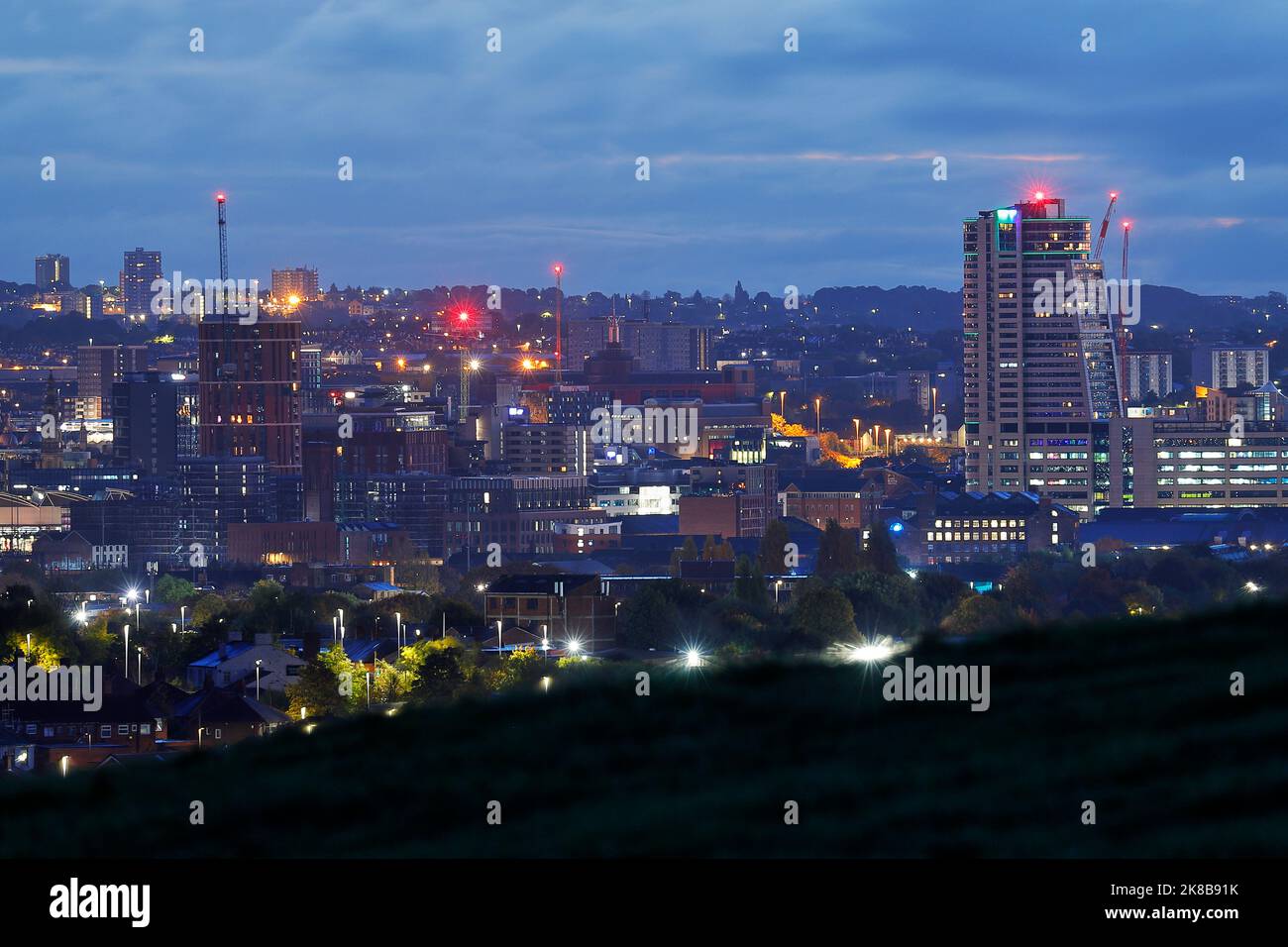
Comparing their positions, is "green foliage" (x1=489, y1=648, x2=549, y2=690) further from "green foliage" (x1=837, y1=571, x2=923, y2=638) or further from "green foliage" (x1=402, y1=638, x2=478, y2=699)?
"green foliage" (x1=837, y1=571, x2=923, y2=638)

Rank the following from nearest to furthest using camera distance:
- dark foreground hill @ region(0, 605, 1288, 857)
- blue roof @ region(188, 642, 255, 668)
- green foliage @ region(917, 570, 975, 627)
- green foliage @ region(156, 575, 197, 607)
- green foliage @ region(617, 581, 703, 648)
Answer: dark foreground hill @ region(0, 605, 1288, 857) < blue roof @ region(188, 642, 255, 668) < green foliage @ region(617, 581, 703, 648) < green foliage @ region(917, 570, 975, 627) < green foliage @ region(156, 575, 197, 607)

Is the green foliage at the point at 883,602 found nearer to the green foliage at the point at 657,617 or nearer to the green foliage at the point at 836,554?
the green foliage at the point at 657,617

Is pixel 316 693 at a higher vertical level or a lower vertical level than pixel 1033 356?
lower

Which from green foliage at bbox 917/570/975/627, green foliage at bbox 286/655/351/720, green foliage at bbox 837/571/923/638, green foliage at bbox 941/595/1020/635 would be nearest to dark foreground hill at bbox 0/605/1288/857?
green foliage at bbox 286/655/351/720

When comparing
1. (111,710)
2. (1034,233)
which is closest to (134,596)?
(111,710)

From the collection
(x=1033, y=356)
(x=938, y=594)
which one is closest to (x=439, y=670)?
(x=938, y=594)

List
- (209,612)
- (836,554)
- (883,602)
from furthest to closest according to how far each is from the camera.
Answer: (836,554) → (883,602) → (209,612)

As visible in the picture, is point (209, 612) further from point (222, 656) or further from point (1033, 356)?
point (1033, 356)

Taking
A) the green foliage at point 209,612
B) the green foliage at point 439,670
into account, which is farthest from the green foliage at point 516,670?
the green foliage at point 209,612
